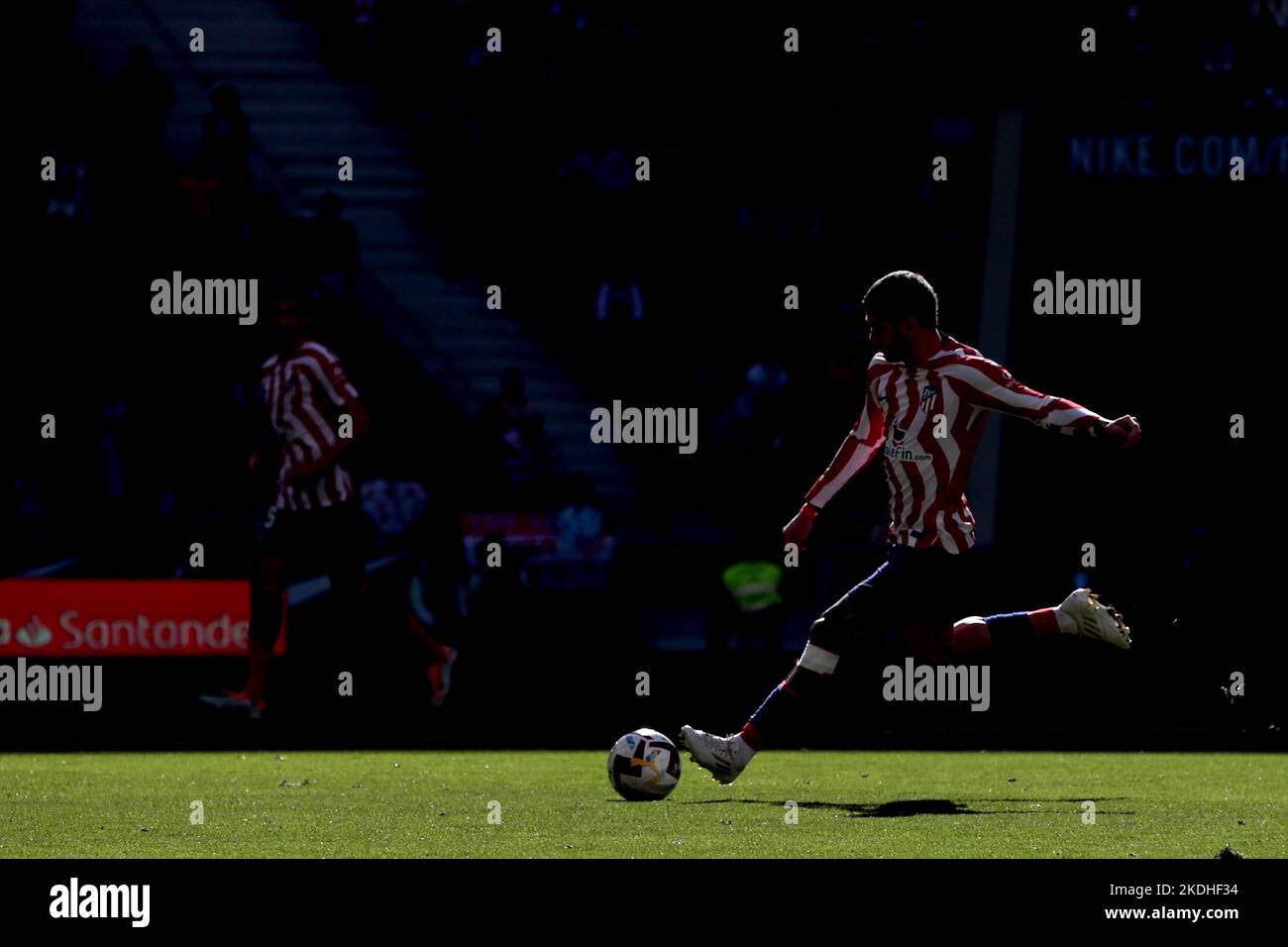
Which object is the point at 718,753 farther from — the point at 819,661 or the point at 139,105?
the point at 139,105

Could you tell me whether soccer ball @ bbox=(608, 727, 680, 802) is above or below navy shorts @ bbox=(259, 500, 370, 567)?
below

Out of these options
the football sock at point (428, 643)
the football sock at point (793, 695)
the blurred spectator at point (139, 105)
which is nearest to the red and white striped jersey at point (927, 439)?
the football sock at point (793, 695)

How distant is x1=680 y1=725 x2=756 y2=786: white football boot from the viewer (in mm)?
8812

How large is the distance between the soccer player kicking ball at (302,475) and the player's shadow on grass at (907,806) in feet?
12.4

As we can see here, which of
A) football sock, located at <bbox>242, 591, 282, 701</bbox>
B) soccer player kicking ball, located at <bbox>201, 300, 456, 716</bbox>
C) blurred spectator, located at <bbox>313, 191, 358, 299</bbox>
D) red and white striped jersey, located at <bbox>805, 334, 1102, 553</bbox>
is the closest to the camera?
red and white striped jersey, located at <bbox>805, 334, 1102, 553</bbox>

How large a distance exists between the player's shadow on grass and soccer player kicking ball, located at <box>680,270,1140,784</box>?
20cm

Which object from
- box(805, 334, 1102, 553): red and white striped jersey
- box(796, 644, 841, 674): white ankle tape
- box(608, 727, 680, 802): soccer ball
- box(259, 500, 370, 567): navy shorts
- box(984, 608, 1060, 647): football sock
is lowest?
box(608, 727, 680, 802): soccer ball

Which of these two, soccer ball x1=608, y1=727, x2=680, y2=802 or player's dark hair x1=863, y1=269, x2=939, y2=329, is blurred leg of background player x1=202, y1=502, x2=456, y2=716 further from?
player's dark hair x1=863, y1=269, x2=939, y2=329

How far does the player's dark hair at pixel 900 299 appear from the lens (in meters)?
9.04

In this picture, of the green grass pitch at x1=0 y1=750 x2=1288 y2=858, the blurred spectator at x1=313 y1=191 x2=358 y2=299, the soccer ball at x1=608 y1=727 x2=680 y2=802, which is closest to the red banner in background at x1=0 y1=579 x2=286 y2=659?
the green grass pitch at x1=0 y1=750 x2=1288 y2=858

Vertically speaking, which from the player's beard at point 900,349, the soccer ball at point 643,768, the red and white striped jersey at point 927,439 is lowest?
the soccer ball at point 643,768

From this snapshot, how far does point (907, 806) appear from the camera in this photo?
875 centimetres

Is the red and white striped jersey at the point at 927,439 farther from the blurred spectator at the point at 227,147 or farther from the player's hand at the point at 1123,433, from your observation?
the blurred spectator at the point at 227,147

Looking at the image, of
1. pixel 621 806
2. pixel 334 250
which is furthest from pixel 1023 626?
pixel 334 250
